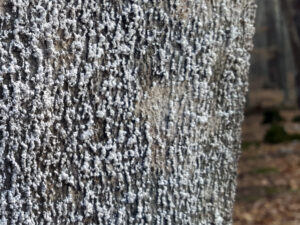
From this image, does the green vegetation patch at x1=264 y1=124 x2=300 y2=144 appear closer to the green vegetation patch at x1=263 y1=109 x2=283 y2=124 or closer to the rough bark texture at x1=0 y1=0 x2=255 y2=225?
the green vegetation patch at x1=263 y1=109 x2=283 y2=124

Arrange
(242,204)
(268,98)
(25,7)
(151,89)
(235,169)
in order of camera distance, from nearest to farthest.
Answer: (25,7) < (151,89) < (235,169) < (242,204) < (268,98)

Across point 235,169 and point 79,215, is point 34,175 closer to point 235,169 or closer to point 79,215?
point 79,215

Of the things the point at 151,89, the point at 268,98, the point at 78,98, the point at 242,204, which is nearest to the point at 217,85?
the point at 151,89

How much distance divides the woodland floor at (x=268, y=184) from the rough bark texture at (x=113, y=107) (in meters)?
5.18

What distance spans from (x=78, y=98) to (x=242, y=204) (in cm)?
642

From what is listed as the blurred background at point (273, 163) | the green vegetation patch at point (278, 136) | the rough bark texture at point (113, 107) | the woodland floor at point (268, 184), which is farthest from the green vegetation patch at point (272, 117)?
the rough bark texture at point (113, 107)

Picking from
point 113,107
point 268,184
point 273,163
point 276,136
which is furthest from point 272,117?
point 113,107

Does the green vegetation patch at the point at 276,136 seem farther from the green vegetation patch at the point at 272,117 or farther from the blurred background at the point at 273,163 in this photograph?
the green vegetation patch at the point at 272,117

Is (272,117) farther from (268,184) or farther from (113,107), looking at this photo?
(113,107)

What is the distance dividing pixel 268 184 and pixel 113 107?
7.11 m

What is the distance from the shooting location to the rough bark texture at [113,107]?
1293 millimetres

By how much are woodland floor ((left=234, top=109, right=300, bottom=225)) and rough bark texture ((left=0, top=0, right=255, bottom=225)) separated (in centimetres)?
518

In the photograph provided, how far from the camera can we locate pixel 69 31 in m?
1.31

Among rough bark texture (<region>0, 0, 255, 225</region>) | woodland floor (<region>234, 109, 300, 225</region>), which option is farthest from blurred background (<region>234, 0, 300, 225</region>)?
rough bark texture (<region>0, 0, 255, 225</region>)
